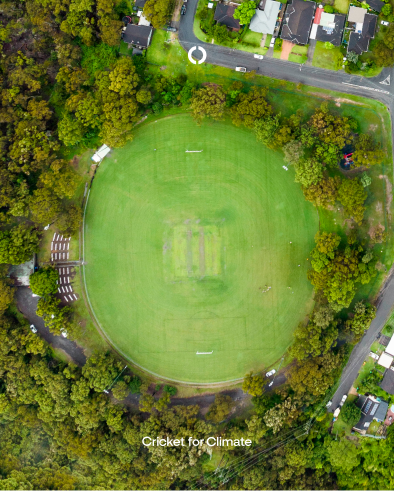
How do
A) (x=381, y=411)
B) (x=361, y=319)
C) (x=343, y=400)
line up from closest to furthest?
(x=361, y=319) < (x=381, y=411) < (x=343, y=400)

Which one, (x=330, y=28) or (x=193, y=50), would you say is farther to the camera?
(x=193, y=50)

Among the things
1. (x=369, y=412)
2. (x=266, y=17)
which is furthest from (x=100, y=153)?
(x=369, y=412)

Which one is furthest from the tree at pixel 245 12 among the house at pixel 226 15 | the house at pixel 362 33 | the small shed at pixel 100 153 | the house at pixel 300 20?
the small shed at pixel 100 153

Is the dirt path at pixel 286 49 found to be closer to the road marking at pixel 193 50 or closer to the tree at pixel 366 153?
the road marking at pixel 193 50

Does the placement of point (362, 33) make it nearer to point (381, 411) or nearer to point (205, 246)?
point (205, 246)

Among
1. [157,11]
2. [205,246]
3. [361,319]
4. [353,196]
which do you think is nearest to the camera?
[353,196]

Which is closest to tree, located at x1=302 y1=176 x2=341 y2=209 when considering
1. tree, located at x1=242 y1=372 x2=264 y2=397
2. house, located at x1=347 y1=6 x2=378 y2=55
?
house, located at x1=347 y1=6 x2=378 y2=55
